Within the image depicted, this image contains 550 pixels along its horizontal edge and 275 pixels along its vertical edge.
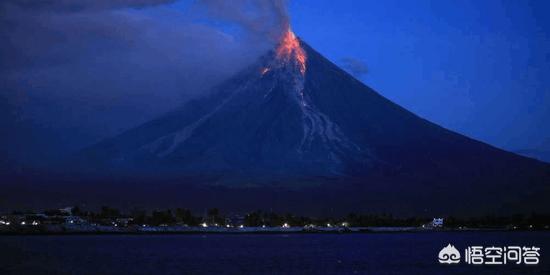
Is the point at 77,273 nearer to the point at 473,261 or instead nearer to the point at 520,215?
the point at 473,261

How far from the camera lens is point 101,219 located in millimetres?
176875

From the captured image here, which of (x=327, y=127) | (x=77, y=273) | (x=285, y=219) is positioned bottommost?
(x=77, y=273)

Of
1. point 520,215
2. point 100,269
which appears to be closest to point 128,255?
point 100,269

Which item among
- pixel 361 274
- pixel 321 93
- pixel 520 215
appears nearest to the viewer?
pixel 361 274

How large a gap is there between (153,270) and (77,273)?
5852mm

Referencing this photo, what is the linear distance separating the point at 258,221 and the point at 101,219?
1302 inches

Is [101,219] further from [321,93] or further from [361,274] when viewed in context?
[361,274]

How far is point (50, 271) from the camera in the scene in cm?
6297

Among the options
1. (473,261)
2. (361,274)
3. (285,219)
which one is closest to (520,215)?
(285,219)

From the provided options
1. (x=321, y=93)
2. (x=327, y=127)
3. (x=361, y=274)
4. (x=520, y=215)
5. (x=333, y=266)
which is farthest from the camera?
(x=520, y=215)

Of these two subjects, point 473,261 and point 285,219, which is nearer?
point 473,261

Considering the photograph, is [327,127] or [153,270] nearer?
[153,270]

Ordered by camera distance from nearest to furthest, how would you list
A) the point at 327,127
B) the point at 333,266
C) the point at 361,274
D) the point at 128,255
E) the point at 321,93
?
1. the point at 361,274
2. the point at 333,266
3. the point at 128,255
4. the point at 327,127
5. the point at 321,93

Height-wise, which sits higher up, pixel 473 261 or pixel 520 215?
pixel 520 215
